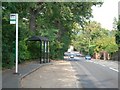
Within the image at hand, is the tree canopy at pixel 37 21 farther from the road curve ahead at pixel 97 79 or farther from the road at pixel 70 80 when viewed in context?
the road curve ahead at pixel 97 79

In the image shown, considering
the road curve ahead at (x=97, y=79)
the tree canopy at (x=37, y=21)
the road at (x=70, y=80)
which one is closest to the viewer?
Answer: the road at (x=70, y=80)

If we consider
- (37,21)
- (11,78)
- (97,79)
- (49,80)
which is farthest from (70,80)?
(37,21)

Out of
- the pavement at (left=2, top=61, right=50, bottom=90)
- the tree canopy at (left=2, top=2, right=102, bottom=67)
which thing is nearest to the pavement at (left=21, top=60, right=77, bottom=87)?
the pavement at (left=2, top=61, right=50, bottom=90)

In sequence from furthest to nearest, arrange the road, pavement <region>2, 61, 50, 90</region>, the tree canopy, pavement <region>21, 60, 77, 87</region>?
the tree canopy < the road < pavement <region>21, 60, 77, 87</region> < pavement <region>2, 61, 50, 90</region>

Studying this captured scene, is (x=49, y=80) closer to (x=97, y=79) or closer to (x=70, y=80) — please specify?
(x=70, y=80)

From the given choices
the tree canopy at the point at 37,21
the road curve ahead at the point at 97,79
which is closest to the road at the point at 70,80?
the road curve ahead at the point at 97,79

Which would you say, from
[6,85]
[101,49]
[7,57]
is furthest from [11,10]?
[101,49]

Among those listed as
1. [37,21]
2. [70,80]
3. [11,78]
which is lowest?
[70,80]

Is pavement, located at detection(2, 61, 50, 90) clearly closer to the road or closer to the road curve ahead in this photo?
the road

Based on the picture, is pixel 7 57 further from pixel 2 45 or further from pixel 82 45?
pixel 82 45

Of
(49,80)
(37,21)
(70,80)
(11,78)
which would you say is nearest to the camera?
(11,78)

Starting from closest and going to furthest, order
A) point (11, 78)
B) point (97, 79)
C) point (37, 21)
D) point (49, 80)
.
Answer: point (11, 78)
point (49, 80)
point (97, 79)
point (37, 21)

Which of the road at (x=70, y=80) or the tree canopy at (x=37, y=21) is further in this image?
the tree canopy at (x=37, y=21)

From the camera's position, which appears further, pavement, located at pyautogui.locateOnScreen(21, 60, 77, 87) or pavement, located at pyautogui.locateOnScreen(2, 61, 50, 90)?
pavement, located at pyautogui.locateOnScreen(21, 60, 77, 87)
